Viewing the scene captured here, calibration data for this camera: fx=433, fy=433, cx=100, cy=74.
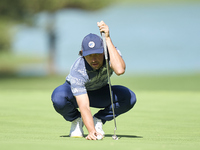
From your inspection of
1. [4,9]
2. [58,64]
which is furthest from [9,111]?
[58,64]

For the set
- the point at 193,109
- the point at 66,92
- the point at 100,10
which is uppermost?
the point at 100,10

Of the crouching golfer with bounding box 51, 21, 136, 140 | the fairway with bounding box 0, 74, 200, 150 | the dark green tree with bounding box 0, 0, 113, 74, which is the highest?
the dark green tree with bounding box 0, 0, 113, 74

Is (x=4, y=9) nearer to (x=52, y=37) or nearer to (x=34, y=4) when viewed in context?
(x=34, y=4)

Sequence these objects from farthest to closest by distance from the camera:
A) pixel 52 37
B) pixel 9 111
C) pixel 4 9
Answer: pixel 52 37
pixel 4 9
pixel 9 111

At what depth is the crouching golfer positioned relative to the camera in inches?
159

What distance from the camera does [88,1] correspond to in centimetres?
2538

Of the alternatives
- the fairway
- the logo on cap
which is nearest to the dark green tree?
the fairway

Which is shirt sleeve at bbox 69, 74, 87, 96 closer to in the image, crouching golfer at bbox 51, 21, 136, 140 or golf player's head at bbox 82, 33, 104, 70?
crouching golfer at bbox 51, 21, 136, 140

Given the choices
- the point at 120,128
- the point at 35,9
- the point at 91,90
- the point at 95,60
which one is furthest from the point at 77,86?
the point at 35,9

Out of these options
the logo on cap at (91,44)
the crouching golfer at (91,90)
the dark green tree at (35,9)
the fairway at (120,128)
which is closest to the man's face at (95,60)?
the crouching golfer at (91,90)

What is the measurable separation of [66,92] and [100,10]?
71.3 feet

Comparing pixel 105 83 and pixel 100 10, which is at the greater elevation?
pixel 100 10

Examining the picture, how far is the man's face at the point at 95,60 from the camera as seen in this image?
13.4 feet

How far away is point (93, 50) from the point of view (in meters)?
3.99
